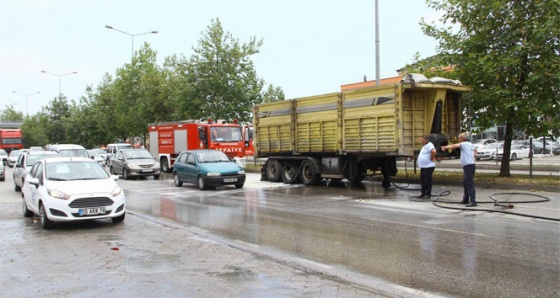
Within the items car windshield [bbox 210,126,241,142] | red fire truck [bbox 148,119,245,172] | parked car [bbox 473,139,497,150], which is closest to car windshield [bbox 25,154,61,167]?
red fire truck [bbox 148,119,245,172]

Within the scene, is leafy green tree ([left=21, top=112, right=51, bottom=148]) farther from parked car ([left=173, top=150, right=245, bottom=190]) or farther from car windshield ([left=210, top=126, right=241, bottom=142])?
parked car ([left=173, top=150, right=245, bottom=190])

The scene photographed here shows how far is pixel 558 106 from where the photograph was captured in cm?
Result: 1548

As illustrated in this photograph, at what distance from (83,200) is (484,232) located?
7491mm

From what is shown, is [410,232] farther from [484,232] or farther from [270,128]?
[270,128]

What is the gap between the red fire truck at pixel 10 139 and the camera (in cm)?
5484

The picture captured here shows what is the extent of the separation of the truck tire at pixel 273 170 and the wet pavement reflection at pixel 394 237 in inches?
210

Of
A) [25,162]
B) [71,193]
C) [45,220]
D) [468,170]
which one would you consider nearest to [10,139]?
[25,162]

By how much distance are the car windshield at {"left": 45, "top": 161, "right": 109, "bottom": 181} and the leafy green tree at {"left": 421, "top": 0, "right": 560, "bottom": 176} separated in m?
12.2

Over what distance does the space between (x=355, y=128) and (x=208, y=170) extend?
5.35m

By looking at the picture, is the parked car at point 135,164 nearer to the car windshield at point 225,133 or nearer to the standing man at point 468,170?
the car windshield at point 225,133

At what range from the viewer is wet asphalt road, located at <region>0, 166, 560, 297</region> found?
558 cm

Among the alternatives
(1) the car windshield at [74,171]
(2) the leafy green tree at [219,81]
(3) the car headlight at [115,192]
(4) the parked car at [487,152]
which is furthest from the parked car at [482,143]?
(3) the car headlight at [115,192]

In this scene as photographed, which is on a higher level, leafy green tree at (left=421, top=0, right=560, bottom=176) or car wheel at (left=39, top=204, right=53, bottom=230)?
leafy green tree at (left=421, top=0, right=560, bottom=176)

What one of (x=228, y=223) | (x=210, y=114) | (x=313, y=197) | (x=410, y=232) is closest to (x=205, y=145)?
(x=210, y=114)
